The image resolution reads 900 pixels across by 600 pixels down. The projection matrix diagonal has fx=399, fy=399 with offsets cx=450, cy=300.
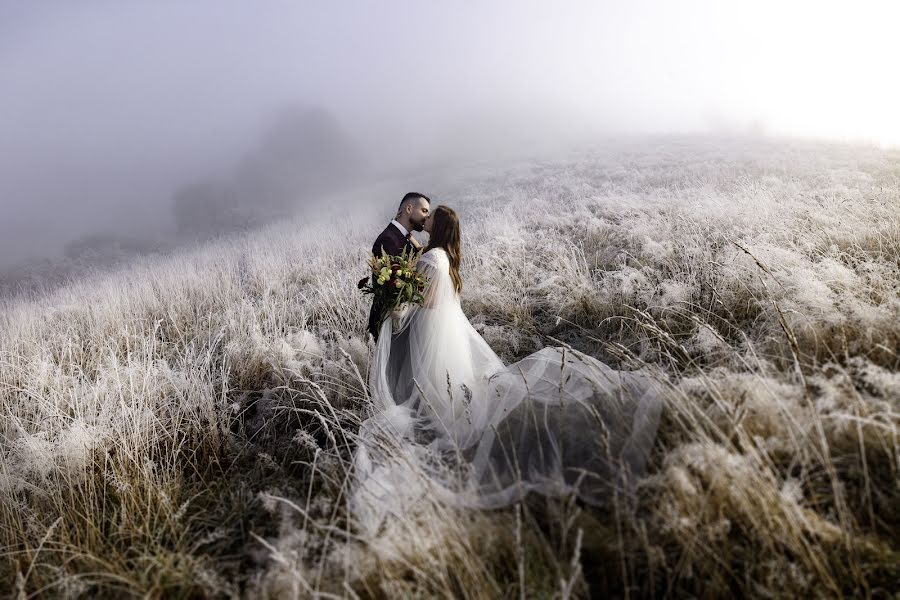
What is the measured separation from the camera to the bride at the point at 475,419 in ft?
6.14

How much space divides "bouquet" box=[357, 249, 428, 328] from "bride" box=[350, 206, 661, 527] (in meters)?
0.09

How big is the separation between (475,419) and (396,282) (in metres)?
1.23

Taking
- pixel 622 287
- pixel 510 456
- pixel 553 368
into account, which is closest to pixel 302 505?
pixel 510 456

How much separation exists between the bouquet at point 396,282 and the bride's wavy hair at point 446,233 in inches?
11.9

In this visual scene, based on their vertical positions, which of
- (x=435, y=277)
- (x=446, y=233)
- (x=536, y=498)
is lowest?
(x=536, y=498)

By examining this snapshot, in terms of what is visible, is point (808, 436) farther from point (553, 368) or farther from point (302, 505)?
point (302, 505)

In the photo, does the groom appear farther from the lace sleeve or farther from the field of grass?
the field of grass

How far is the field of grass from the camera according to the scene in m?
1.46

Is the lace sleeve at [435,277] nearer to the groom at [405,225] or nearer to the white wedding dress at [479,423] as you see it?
the white wedding dress at [479,423]

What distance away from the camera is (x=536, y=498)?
1939mm

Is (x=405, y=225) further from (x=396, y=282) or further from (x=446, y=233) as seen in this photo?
(x=396, y=282)

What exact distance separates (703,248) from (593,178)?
10476 millimetres

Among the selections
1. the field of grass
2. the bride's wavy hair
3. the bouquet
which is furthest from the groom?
the field of grass

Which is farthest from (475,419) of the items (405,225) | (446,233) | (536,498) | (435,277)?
(405,225)
